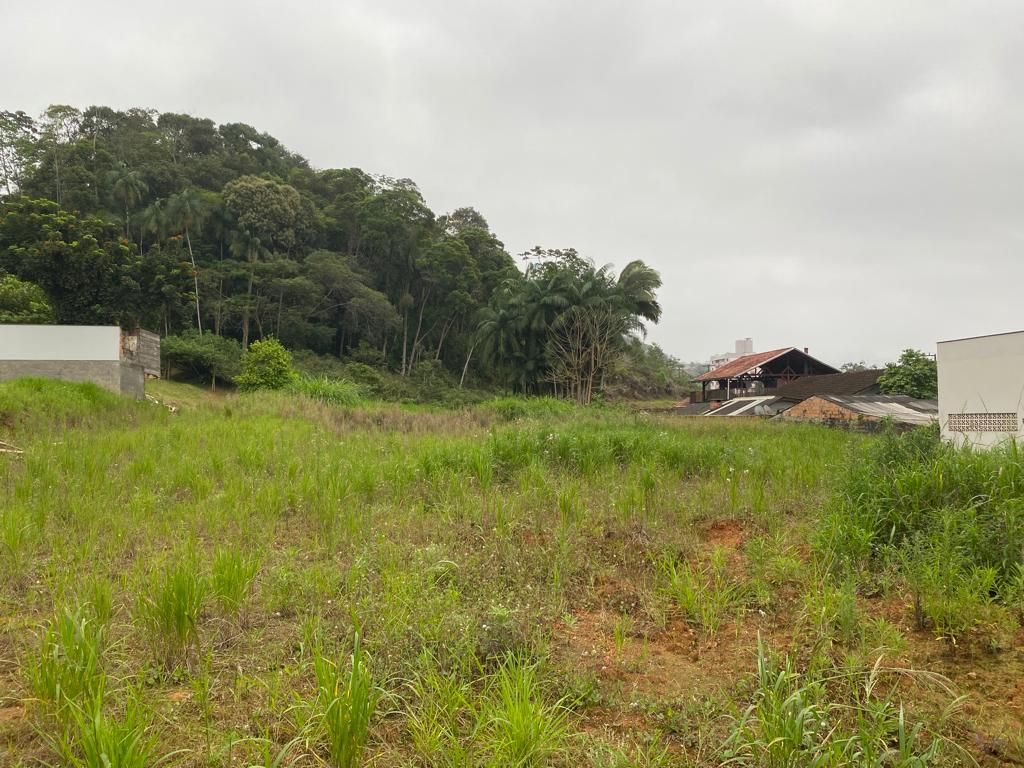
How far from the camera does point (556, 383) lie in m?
31.8

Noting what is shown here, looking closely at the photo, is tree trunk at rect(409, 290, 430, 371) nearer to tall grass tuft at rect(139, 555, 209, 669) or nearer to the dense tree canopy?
the dense tree canopy

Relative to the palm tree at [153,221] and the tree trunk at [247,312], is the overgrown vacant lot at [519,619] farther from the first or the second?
the palm tree at [153,221]

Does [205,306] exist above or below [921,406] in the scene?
above

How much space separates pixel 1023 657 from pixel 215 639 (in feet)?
11.4

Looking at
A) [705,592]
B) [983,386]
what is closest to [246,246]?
[983,386]

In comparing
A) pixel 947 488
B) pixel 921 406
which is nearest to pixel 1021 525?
pixel 947 488

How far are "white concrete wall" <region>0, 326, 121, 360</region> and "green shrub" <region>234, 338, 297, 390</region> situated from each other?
7267mm

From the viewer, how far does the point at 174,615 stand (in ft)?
7.90

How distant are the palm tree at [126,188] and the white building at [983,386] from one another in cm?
3755

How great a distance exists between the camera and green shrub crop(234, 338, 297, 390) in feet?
74.0

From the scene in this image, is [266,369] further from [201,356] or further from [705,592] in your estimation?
[705,592]

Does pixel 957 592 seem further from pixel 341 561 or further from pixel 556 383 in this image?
pixel 556 383

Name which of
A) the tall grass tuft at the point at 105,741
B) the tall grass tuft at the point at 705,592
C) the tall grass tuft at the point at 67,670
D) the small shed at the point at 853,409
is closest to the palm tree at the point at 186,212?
the small shed at the point at 853,409

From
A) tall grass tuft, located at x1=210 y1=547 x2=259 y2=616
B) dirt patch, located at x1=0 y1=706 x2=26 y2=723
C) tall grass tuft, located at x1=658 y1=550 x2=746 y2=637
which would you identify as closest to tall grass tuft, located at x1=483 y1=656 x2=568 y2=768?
tall grass tuft, located at x1=658 y1=550 x2=746 y2=637
